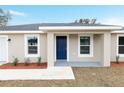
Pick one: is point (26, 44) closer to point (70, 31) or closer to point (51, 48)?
point (51, 48)

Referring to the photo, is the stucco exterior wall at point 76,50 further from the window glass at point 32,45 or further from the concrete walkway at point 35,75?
the concrete walkway at point 35,75

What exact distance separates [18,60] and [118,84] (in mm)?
10418

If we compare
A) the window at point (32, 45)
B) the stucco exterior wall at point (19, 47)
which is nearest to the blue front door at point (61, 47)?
the stucco exterior wall at point (19, 47)

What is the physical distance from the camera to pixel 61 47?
17.0 meters

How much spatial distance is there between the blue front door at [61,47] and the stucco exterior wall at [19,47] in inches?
47.0

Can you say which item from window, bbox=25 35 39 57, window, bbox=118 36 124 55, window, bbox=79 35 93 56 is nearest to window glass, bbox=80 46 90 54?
window, bbox=79 35 93 56

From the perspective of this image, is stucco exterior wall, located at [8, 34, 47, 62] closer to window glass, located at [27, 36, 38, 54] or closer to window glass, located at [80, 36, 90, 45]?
window glass, located at [27, 36, 38, 54]

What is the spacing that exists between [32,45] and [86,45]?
15.9 feet

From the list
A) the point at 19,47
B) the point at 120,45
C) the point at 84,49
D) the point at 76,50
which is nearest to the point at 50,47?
the point at 76,50

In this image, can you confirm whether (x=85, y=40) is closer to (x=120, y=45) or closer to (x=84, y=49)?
(x=84, y=49)

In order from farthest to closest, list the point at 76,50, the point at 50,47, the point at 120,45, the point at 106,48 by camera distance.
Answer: the point at 120,45 → the point at 76,50 → the point at 106,48 → the point at 50,47

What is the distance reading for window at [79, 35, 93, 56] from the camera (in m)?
16.3

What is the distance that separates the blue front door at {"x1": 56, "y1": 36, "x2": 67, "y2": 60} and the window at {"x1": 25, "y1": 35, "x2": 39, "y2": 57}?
1.91 meters

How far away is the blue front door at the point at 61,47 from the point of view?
1686cm
